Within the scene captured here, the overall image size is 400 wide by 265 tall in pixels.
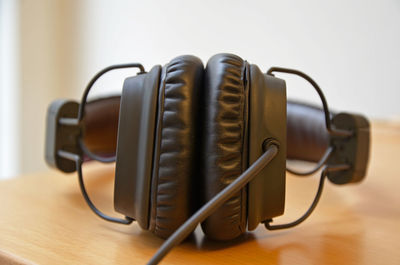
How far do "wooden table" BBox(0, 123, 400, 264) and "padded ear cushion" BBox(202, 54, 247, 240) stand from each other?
5cm

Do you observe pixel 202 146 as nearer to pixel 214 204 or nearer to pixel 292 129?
pixel 214 204

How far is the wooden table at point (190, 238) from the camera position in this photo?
0.37m

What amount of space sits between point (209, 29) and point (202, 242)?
71 cm

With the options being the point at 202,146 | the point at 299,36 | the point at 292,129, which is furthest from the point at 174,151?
the point at 299,36

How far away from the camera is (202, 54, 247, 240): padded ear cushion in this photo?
13.7 inches

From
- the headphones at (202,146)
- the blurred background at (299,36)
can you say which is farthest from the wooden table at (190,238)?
the blurred background at (299,36)

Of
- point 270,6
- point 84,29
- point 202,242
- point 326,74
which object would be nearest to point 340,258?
point 202,242

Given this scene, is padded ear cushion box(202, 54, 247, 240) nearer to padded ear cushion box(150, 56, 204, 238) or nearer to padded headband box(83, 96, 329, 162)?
padded ear cushion box(150, 56, 204, 238)

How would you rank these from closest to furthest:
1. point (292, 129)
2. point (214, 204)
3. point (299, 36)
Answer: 1. point (214, 204)
2. point (292, 129)
3. point (299, 36)

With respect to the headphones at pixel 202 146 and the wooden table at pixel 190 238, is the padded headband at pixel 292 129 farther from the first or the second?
the headphones at pixel 202 146

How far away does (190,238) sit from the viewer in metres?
0.41

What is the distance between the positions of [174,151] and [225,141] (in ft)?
0.16

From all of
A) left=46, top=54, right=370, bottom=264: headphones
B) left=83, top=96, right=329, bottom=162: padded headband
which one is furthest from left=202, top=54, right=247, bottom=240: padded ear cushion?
left=83, top=96, right=329, bottom=162: padded headband

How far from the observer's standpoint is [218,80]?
36cm
